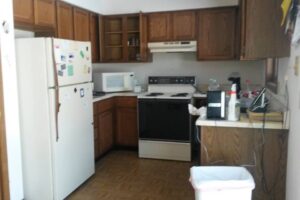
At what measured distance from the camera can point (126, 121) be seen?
4395 mm

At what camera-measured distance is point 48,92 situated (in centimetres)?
259

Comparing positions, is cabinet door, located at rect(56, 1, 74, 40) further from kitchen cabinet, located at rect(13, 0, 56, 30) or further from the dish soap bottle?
the dish soap bottle

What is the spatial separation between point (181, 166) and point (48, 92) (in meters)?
2.06

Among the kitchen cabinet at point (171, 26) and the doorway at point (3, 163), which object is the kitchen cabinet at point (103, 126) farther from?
the doorway at point (3, 163)

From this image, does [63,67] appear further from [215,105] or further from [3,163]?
[215,105]

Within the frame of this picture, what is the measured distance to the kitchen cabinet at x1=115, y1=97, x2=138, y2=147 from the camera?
4.35 m

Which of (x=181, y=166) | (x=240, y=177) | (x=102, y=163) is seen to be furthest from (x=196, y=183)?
(x=102, y=163)

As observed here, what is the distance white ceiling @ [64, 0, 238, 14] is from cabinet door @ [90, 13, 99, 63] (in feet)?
0.47

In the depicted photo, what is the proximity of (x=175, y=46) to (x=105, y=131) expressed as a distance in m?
1.63

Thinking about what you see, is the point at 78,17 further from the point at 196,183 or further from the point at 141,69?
the point at 196,183

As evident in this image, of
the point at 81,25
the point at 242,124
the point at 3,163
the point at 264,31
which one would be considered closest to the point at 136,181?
the point at 3,163

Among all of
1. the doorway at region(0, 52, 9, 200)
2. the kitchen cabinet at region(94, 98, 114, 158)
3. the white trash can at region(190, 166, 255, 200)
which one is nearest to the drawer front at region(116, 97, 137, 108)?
the kitchen cabinet at region(94, 98, 114, 158)

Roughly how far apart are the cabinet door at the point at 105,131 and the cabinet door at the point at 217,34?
5.38 ft

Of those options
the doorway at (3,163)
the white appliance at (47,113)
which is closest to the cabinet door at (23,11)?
the white appliance at (47,113)
